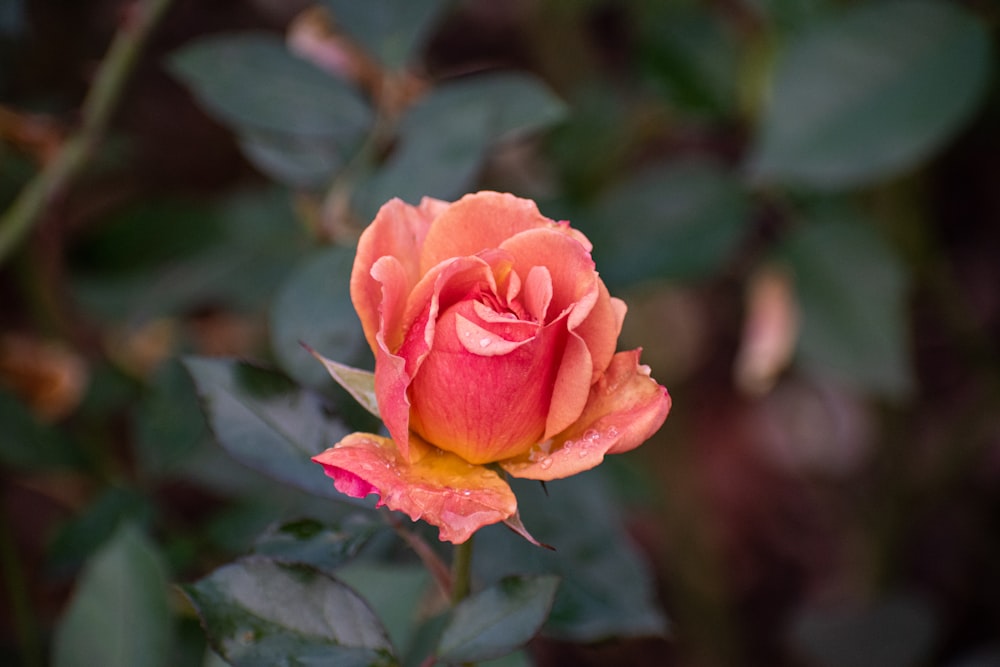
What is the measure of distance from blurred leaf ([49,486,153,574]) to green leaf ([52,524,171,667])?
0.15 metres

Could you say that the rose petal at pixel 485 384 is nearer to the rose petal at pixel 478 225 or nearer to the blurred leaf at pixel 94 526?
the rose petal at pixel 478 225

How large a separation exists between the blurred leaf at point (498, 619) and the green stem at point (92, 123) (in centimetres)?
58

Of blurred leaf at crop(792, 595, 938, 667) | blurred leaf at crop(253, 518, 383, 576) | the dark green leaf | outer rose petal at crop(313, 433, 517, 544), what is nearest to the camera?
outer rose petal at crop(313, 433, 517, 544)

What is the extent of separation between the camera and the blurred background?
0.74 metres

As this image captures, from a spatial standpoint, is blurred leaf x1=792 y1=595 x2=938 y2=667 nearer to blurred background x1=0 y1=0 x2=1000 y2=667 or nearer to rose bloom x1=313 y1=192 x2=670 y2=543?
blurred background x1=0 y1=0 x2=1000 y2=667

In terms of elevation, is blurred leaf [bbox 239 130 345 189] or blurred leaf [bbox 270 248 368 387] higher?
blurred leaf [bbox 239 130 345 189]

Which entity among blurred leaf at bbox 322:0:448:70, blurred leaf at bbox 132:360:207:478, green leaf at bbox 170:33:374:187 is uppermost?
blurred leaf at bbox 322:0:448:70

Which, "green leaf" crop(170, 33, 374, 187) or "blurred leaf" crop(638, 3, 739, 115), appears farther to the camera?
"blurred leaf" crop(638, 3, 739, 115)

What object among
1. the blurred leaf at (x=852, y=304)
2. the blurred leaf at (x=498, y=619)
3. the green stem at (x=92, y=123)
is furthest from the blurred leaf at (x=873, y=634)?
the green stem at (x=92, y=123)

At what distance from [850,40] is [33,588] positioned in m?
1.40

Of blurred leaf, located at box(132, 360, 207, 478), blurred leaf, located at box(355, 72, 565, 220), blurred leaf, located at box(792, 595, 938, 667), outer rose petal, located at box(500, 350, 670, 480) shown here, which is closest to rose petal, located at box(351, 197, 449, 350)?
outer rose petal, located at box(500, 350, 670, 480)

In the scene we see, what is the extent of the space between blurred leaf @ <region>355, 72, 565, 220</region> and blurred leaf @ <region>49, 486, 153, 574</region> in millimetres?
329

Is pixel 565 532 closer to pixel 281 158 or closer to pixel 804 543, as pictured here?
pixel 281 158

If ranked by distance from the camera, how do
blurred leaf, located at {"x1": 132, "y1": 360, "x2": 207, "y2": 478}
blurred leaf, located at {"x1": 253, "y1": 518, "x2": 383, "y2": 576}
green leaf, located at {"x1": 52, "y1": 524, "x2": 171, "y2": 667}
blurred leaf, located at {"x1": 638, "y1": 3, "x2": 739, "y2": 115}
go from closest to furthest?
blurred leaf, located at {"x1": 253, "y1": 518, "x2": 383, "y2": 576} → green leaf, located at {"x1": 52, "y1": 524, "x2": 171, "y2": 667} → blurred leaf, located at {"x1": 132, "y1": 360, "x2": 207, "y2": 478} → blurred leaf, located at {"x1": 638, "y1": 3, "x2": 739, "y2": 115}
